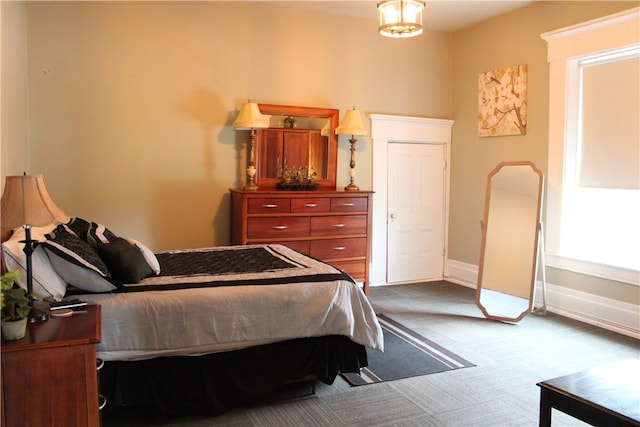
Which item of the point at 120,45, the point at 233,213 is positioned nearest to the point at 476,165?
the point at 233,213

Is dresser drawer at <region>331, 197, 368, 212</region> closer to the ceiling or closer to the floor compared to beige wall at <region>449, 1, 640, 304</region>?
closer to the floor

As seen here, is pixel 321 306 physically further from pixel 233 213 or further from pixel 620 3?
pixel 620 3

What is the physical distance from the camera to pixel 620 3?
4312mm

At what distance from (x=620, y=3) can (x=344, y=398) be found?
13.2 feet

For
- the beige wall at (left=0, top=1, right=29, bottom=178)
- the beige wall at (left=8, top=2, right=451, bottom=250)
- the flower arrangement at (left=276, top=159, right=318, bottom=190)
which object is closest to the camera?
the beige wall at (left=0, top=1, right=29, bottom=178)

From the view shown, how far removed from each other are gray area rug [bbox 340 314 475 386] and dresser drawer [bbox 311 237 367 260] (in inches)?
47.6

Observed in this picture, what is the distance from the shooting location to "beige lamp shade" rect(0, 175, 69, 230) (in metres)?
2.15

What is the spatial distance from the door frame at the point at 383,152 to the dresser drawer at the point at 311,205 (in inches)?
38.7

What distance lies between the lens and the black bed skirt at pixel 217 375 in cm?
264

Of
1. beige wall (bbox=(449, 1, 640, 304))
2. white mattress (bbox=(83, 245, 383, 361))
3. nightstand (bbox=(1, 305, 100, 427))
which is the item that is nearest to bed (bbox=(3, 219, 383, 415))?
white mattress (bbox=(83, 245, 383, 361))

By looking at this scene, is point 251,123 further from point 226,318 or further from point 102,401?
point 102,401

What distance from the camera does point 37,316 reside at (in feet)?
7.13

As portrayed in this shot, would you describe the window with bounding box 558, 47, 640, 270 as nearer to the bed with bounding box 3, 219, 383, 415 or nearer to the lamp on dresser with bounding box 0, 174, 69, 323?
the bed with bounding box 3, 219, 383, 415

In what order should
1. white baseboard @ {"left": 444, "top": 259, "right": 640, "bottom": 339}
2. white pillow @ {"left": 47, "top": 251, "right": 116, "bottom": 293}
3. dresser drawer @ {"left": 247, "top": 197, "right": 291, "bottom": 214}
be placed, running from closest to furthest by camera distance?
white pillow @ {"left": 47, "top": 251, "right": 116, "bottom": 293} < white baseboard @ {"left": 444, "top": 259, "right": 640, "bottom": 339} < dresser drawer @ {"left": 247, "top": 197, "right": 291, "bottom": 214}
